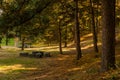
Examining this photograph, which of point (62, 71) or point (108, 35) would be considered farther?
point (62, 71)

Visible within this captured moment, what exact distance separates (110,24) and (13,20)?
5655 millimetres

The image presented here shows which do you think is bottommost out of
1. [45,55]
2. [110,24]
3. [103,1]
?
[45,55]

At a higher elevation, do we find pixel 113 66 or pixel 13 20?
pixel 13 20

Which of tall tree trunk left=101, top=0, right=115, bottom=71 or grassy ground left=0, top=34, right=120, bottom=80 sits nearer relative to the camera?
tall tree trunk left=101, top=0, right=115, bottom=71

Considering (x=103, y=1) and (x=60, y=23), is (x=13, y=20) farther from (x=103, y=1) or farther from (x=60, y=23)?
(x=60, y=23)

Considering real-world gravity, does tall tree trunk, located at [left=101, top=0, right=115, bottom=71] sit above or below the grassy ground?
above

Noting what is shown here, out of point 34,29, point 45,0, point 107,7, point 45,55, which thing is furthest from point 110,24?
point 45,55

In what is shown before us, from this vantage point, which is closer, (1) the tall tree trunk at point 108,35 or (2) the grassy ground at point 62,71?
(1) the tall tree trunk at point 108,35

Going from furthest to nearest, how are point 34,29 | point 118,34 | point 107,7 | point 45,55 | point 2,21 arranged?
point 118,34, point 45,55, point 34,29, point 2,21, point 107,7

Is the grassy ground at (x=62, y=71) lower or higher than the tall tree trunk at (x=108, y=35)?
lower

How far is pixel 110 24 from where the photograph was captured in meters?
13.1

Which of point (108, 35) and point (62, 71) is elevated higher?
point (108, 35)

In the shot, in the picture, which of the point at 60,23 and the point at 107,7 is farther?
the point at 60,23

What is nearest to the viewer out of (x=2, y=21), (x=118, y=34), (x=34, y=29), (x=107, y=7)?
(x=107, y=7)
